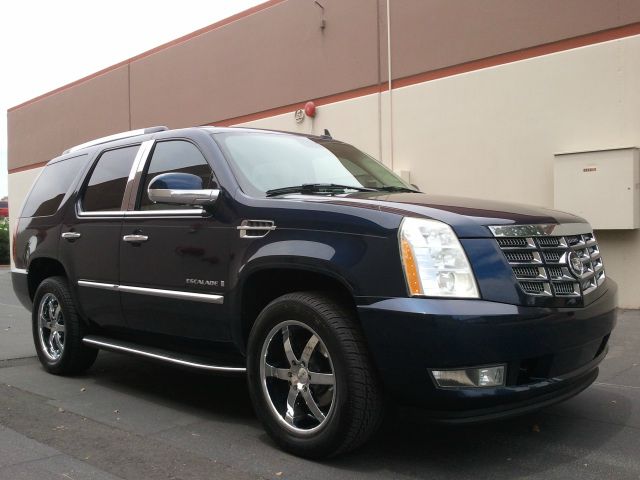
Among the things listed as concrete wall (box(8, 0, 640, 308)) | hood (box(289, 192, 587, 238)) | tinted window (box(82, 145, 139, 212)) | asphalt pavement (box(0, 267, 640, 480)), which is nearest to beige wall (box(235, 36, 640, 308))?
concrete wall (box(8, 0, 640, 308))

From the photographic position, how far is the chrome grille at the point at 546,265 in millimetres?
3314

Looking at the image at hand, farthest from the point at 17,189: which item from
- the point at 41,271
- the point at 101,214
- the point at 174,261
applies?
the point at 174,261

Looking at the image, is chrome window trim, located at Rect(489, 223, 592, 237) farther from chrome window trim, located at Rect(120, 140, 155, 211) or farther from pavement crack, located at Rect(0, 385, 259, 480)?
chrome window trim, located at Rect(120, 140, 155, 211)

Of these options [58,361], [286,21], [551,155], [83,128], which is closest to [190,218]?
[58,361]

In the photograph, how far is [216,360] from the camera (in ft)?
14.2

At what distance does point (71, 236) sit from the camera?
5508 mm

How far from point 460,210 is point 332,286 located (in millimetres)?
831

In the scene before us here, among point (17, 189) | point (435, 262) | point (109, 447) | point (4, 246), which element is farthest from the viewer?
point (4, 246)

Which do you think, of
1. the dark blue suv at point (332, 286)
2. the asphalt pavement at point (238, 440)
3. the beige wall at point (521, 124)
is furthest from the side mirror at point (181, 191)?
the beige wall at point (521, 124)

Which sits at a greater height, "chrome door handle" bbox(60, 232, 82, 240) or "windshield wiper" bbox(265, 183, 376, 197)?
"windshield wiper" bbox(265, 183, 376, 197)

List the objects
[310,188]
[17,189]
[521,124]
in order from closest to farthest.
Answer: [310,188]
[521,124]
[17,189]

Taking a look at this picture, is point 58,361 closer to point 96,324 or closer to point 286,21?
point 96,324

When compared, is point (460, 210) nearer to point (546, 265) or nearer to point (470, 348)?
point (546, 265)

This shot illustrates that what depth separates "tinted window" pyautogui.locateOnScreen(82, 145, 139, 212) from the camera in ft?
17.0
